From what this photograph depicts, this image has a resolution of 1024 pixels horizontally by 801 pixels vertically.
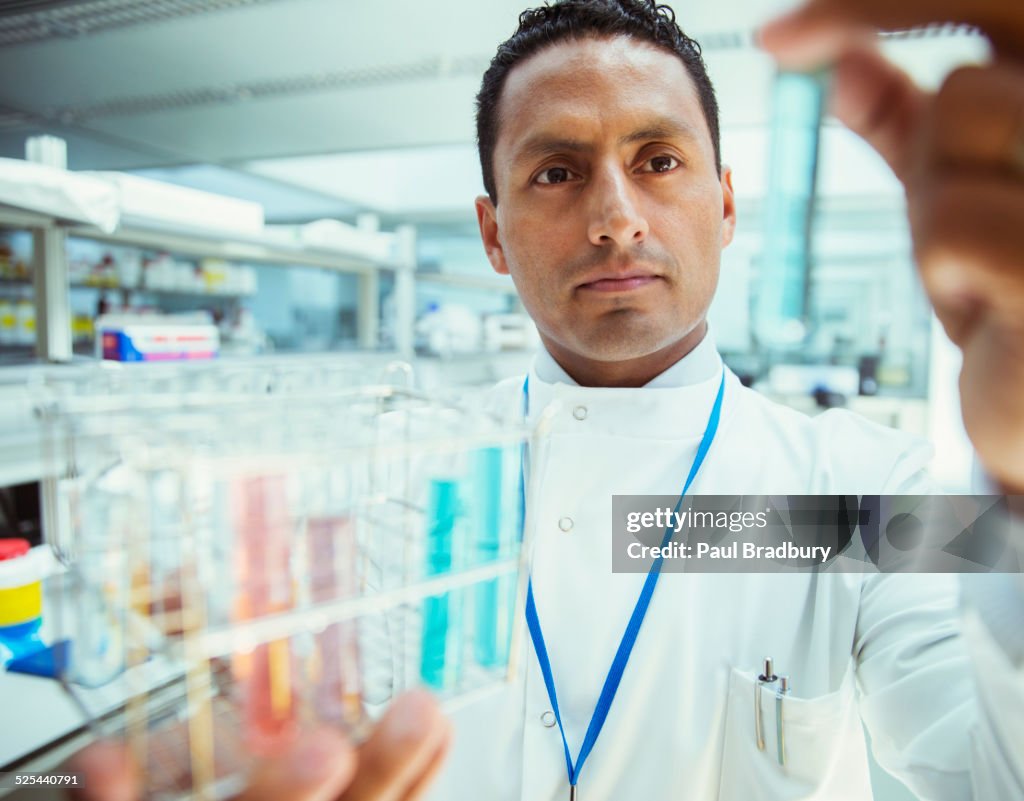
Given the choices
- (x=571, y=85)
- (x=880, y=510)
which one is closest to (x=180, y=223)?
(x=571, y=85)

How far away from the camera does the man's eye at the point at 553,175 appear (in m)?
0.81

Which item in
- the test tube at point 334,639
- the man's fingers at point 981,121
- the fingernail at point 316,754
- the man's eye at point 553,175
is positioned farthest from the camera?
the man's eye at point 553,175

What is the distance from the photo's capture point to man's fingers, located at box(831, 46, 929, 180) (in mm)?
307

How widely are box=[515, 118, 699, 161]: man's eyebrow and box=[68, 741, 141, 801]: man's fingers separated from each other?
2.41ft

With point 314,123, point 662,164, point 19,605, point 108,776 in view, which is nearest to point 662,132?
point 662,164

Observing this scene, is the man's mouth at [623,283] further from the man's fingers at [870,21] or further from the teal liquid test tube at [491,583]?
the man's fingers at [870,21]

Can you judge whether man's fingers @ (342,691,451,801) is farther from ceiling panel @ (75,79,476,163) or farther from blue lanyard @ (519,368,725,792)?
ceiling panel @ (75,79,476,163)

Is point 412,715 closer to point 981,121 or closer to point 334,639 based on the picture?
point 334,639

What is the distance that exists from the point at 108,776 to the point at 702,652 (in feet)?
2.14

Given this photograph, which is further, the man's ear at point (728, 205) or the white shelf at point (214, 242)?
the white shelf at point (214, 242)

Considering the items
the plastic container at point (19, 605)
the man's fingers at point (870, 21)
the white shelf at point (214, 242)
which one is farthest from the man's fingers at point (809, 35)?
the white shelf at point (214, 242)

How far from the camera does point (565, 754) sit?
0.75 metres

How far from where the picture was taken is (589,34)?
85cm

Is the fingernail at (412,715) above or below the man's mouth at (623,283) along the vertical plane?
below
